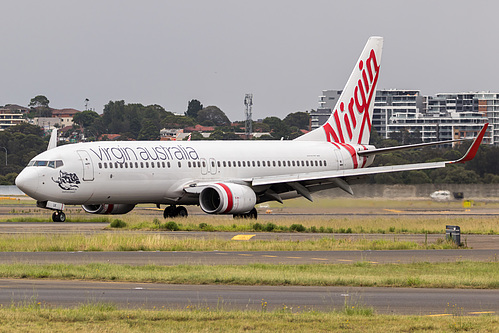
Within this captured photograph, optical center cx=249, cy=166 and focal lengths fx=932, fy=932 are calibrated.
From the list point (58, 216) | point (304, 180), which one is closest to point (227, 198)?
point (304, 180)

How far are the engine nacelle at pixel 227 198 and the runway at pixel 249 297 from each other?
21614 millimetres

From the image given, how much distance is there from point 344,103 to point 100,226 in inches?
726

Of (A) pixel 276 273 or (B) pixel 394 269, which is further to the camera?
(B) pixel 394 269

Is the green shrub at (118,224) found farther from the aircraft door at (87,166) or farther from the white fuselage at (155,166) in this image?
the aircraft door at (87,166)

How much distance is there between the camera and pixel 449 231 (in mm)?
33156

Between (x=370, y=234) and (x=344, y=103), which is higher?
(x=344, y=103)

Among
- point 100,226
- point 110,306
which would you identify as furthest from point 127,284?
point 100,226

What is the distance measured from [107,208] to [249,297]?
95.8ft

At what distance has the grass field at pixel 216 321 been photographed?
1528 cm

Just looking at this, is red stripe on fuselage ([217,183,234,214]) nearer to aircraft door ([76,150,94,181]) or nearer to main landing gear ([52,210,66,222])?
aircraft door ([76,150,94,181])

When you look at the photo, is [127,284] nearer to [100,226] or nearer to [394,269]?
[394,269]

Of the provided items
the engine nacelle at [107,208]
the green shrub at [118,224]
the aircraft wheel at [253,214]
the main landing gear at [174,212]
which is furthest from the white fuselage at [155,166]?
the engine nacelle at [107,208]

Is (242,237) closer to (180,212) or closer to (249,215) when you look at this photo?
(249,215)

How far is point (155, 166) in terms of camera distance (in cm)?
4444
